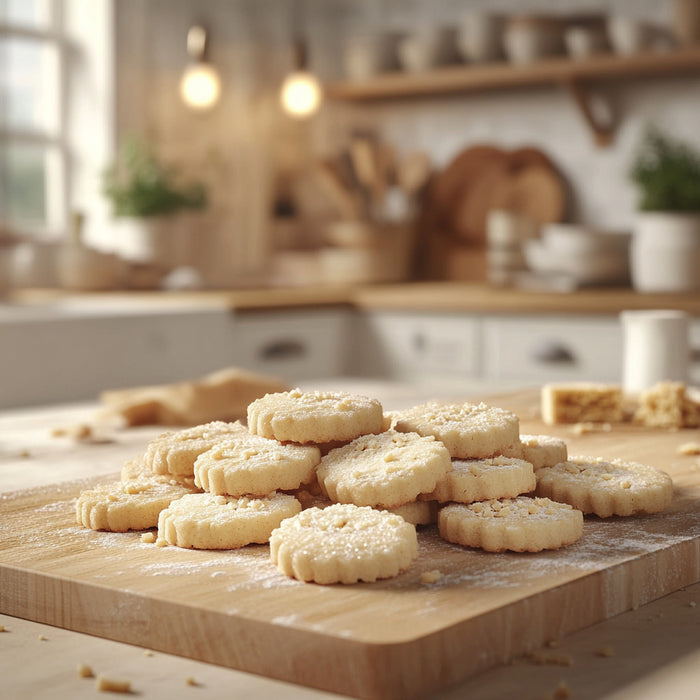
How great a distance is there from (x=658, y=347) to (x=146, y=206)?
2.68m

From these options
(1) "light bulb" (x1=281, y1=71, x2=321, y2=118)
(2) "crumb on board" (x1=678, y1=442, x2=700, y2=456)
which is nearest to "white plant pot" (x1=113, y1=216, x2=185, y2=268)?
(1) "light bulb" (x1=281, y1=71, x2=321, y2=118)

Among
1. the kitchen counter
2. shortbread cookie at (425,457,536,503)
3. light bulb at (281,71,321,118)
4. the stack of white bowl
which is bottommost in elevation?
shortbread cookie at (425,457,536,503)

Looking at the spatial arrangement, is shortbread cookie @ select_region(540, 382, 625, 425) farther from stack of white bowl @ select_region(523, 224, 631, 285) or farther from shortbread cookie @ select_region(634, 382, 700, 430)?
stack of white bowl @ select_region(523, 224, 631, 285)

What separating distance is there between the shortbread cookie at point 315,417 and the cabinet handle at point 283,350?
2.56 m

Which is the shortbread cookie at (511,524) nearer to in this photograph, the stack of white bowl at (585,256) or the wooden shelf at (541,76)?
the stack of white bowl at (585,256)

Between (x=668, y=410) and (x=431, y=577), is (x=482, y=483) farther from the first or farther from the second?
(x=668, y=410)

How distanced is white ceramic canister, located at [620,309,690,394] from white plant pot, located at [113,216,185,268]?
8.32ft

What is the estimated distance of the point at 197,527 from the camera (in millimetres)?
1068

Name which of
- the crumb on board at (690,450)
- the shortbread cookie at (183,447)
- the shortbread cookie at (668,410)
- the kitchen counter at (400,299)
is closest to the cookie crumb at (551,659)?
the shortbread cookie at (183,447)

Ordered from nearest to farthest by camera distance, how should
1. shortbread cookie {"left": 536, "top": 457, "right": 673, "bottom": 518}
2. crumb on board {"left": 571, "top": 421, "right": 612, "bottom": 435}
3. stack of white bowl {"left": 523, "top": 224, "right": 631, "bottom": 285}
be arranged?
shortbread cookie {"left": 536, "top": 457, "right": 673, "bottom": 518} → crumb on board {"left": 571, "top": 421, "right": 612, "bottom": 435} → stack of white bowl {"left": 523, "top": 224, "right": 631, "bottom": 285}

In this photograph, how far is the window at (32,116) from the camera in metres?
4.38

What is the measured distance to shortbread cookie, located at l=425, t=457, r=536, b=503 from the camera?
3.57ft

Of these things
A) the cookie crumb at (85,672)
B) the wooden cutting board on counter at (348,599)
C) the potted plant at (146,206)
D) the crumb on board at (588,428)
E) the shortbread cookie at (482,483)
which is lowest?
the cookie crumb at (85,672)

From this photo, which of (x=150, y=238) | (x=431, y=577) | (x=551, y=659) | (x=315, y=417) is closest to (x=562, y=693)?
(x=551, y=659)
